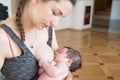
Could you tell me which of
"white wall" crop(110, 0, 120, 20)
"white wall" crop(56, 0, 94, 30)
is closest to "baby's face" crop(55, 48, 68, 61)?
"white wall" crop(56, 0, 94, 30)

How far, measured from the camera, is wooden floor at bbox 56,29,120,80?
10.8 ft

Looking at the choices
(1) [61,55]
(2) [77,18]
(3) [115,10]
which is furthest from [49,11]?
(3) [115,10]

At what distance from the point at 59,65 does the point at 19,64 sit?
0.27m

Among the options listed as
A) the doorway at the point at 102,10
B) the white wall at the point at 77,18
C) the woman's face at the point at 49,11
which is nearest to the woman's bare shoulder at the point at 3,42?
the woman's face at the point at 49,11

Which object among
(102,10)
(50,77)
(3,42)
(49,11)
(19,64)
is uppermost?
(49,11)

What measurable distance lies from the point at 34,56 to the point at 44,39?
133 mm

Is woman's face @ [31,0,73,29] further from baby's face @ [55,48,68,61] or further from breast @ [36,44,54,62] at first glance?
baby's face @ [55,48,68,61]

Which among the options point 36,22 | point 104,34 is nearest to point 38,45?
point 36,22

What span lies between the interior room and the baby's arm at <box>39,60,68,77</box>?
444 mm

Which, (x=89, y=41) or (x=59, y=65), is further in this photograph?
(x=89, y=41)

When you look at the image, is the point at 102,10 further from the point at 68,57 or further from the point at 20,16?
the point at 20,16

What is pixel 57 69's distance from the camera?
3.70 feet

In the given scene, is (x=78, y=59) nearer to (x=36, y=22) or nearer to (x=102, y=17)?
(x=36, y=22)

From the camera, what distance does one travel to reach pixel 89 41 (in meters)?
5.36
